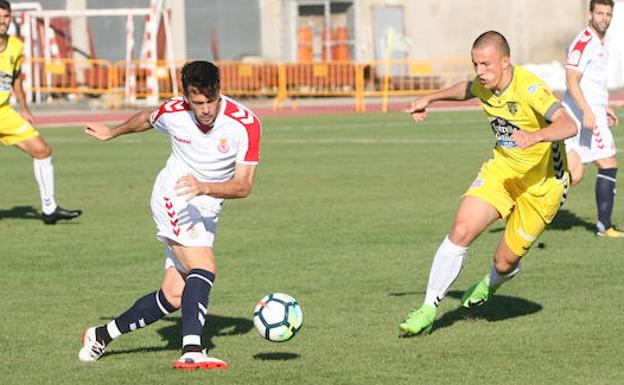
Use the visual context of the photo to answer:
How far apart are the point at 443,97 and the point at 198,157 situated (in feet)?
7.37

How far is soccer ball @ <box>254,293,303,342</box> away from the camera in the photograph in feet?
29.2

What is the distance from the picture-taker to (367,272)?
12.7m

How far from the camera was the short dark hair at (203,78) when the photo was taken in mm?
8438

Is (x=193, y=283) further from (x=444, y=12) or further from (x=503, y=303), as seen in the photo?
(x=444, y=12)

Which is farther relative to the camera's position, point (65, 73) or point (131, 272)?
A: point (65, 73)

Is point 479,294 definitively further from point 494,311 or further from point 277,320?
point 277,320

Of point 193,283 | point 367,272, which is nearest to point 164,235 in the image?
point 193,283

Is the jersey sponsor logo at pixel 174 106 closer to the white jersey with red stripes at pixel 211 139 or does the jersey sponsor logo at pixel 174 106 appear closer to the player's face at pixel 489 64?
the white jersey with red stripes at pixel 211 139

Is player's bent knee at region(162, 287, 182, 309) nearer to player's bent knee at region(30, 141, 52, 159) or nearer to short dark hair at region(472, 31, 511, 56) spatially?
short dark hair at region(472, 31, 511, 56)

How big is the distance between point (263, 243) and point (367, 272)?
217 centimetres

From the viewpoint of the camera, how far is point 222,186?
8555 millimetres

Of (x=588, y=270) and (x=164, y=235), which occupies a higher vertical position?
(x=164, y=235)

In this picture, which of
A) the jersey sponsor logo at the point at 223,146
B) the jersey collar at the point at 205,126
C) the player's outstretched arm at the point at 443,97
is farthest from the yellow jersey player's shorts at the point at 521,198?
the jersey collar at the point at 205,126

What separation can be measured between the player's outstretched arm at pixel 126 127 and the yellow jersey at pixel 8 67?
22.9 feet
